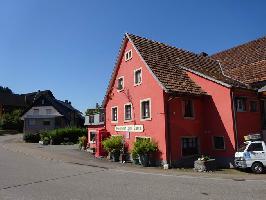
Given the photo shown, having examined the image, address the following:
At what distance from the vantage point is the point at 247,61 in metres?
28.7

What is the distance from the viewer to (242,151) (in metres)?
19.7

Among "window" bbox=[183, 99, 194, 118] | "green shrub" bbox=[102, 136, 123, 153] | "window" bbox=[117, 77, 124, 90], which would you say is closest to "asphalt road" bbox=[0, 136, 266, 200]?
"window" bbox=[183, 99, 194, 118]

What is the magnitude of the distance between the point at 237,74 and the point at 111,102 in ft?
39.3

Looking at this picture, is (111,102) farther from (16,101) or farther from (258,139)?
(16,101)

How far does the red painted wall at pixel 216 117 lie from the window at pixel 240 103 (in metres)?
0.94

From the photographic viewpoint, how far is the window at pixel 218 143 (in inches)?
899

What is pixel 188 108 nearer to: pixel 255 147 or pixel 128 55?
pixel 255 147

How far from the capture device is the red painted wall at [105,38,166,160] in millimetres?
23000

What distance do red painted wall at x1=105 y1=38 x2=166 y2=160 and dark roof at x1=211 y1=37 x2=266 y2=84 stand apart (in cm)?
818

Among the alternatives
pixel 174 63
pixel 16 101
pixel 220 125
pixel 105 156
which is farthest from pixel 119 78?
pixel 16 101

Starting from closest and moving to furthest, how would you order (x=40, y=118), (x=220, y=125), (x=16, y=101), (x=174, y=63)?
(x=220, y=125) → (x=174, y=63) → (x=40, y=118) → (x=16, y=101)

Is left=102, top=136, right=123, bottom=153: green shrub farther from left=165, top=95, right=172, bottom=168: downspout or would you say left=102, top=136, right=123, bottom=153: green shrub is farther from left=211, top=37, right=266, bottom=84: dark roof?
left=211, top=37, right=266, bottom=84: dark roof

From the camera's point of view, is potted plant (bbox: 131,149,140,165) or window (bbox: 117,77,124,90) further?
window (bbox: 117,77,124,90)

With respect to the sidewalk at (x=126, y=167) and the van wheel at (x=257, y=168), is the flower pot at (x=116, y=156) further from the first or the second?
the van wheel at (x=257, y=168)
